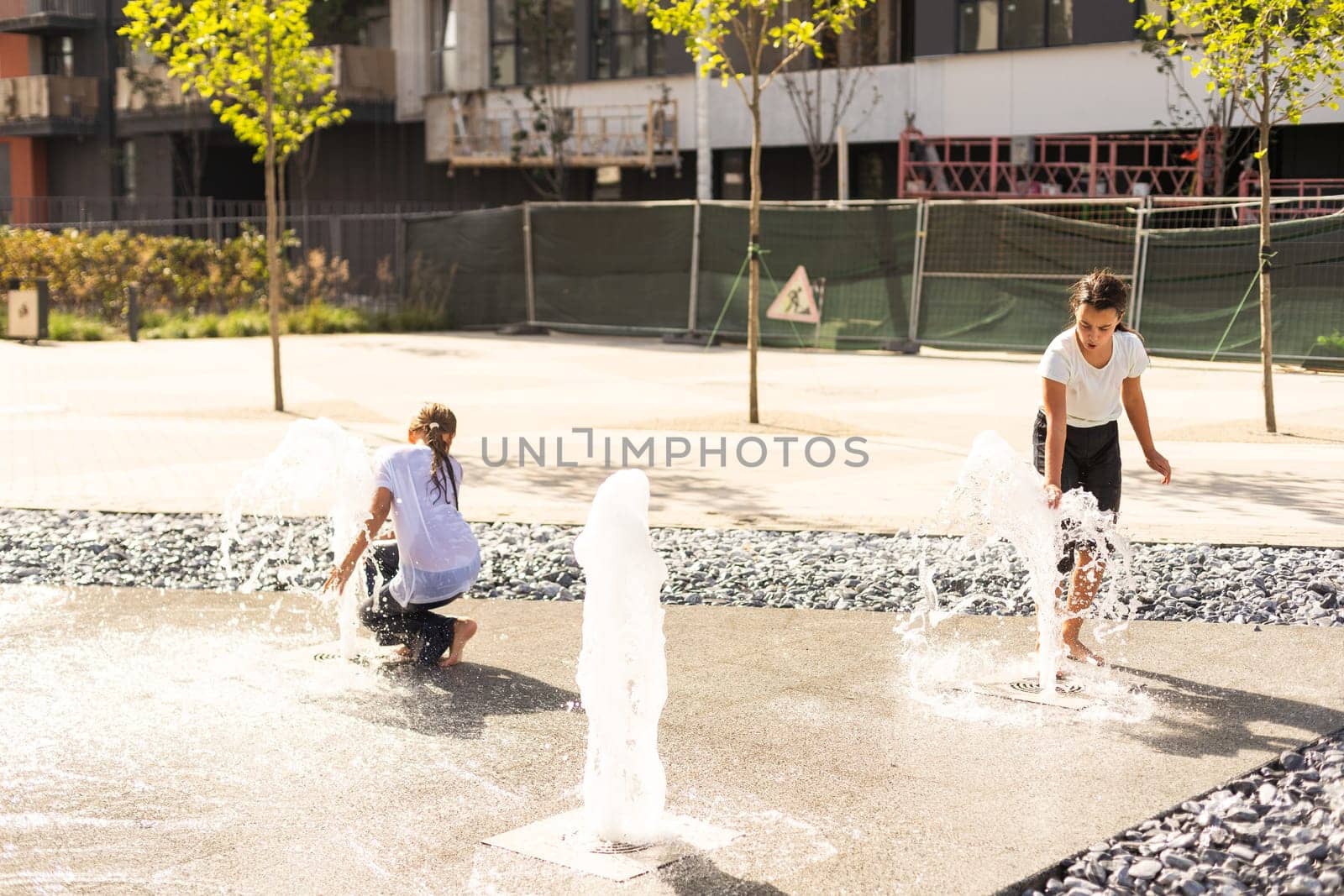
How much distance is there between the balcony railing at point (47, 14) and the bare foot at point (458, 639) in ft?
140

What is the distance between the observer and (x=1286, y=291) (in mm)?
19188

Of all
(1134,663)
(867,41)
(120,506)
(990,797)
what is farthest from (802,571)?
(867,41)

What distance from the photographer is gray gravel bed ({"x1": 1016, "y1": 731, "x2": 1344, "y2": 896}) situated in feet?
14.5

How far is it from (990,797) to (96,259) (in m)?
24.8

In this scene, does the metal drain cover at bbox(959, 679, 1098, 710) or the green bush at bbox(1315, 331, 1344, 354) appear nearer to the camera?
the metal drain cover at bbox(959, 679, 1098, 710)

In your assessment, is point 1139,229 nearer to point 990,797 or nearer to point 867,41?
point 867,41

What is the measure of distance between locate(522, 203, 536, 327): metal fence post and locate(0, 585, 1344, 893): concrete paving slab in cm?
1884

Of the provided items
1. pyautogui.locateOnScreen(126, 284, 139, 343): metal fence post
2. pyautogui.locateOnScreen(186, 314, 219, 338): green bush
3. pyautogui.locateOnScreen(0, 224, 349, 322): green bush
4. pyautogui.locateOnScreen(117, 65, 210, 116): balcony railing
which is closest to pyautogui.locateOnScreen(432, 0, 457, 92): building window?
pyautogui.locateOnScreen(117, 65, 210, 116): balcony railing

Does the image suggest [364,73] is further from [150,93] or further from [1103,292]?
[1103,292]

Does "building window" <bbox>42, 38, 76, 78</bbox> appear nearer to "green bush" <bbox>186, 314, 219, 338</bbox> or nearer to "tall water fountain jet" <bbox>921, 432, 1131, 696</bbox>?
"green bush" <bbox>186, 314, 219, 338</bbox>

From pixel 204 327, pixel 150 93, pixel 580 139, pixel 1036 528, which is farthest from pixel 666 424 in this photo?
pixel 150 93

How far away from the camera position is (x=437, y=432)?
263 inches

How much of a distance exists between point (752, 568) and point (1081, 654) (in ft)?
7.28

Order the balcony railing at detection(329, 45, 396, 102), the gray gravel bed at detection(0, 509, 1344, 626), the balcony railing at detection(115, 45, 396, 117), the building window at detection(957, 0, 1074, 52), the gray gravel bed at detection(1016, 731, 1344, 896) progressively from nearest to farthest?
the gray gravel bed at detection(1016, 731, 1344, 896)
the gray gravel bed at detection(0, 509, 1344, 626)
the building window at detection(957, 0, 1074, 52)
the balcony railing at detection(329, 45, 396, 102)
the balcony railing at detection(115, 45, 396, 117)
